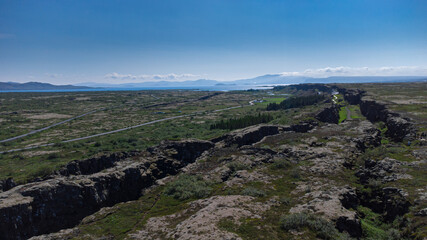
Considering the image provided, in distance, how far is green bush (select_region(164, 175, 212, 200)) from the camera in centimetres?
2720

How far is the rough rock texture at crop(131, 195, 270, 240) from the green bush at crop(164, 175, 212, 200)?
A: 2.57 meters

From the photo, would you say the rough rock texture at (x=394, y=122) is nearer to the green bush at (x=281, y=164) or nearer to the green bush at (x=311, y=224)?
the green bush at (x=281, y=164)

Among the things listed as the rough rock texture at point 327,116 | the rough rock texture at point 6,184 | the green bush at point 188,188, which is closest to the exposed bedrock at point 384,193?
the green bush at point 188,188

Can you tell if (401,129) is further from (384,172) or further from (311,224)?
(311,224)

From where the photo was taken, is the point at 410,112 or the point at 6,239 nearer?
the point at 6,239

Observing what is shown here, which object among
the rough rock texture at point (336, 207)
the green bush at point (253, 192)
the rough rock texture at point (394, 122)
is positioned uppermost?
the rough rock texture at point (394, 122)

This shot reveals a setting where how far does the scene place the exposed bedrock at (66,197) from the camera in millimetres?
25266

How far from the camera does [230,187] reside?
27.4 meters

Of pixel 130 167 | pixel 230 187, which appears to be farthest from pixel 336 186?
pixel 130 167

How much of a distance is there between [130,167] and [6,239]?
16412mm

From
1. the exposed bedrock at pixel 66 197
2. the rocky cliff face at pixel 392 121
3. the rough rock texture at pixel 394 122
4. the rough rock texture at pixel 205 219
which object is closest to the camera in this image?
the rough rock texture at pixel 205 219

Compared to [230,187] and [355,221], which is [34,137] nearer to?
[230,187]

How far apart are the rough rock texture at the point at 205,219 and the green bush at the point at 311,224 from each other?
268 cm

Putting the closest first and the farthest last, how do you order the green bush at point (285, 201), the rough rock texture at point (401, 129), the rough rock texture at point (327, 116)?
1. the green bush at point (285, 201)
2. the rough rock texture at point (401, 129)
3. the rough rock texture at point (327, 116)
